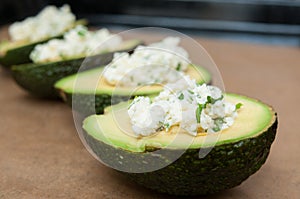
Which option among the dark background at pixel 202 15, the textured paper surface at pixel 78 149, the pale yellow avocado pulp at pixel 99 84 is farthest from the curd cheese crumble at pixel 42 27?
Result: the dark background at pixel 202 15

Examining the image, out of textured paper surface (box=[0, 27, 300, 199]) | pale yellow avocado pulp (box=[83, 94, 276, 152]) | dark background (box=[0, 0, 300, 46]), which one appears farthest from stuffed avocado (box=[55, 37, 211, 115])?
dark background (box=[0, 0, 300, 46])

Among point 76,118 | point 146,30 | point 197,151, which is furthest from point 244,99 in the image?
point 146,30

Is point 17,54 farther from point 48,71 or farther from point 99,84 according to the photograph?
point 99,84

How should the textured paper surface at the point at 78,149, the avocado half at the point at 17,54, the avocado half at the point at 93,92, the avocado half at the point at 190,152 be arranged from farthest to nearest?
1. the avocado half at the point at 17,54
2. the avocado half at the point at 93,92
3. the textured paper surface at the point at 78,149
4. the avocado half at the point at 190,152

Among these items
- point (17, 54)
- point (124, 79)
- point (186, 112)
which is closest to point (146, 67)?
point (124, 79)

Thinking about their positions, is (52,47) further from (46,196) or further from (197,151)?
(197,151)

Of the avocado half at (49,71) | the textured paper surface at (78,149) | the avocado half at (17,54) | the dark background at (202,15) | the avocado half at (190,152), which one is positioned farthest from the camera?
the dark background at (202,15)

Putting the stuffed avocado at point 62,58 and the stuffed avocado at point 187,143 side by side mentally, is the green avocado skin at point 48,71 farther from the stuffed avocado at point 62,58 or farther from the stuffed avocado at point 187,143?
the stuffed avocado at point 187,143
